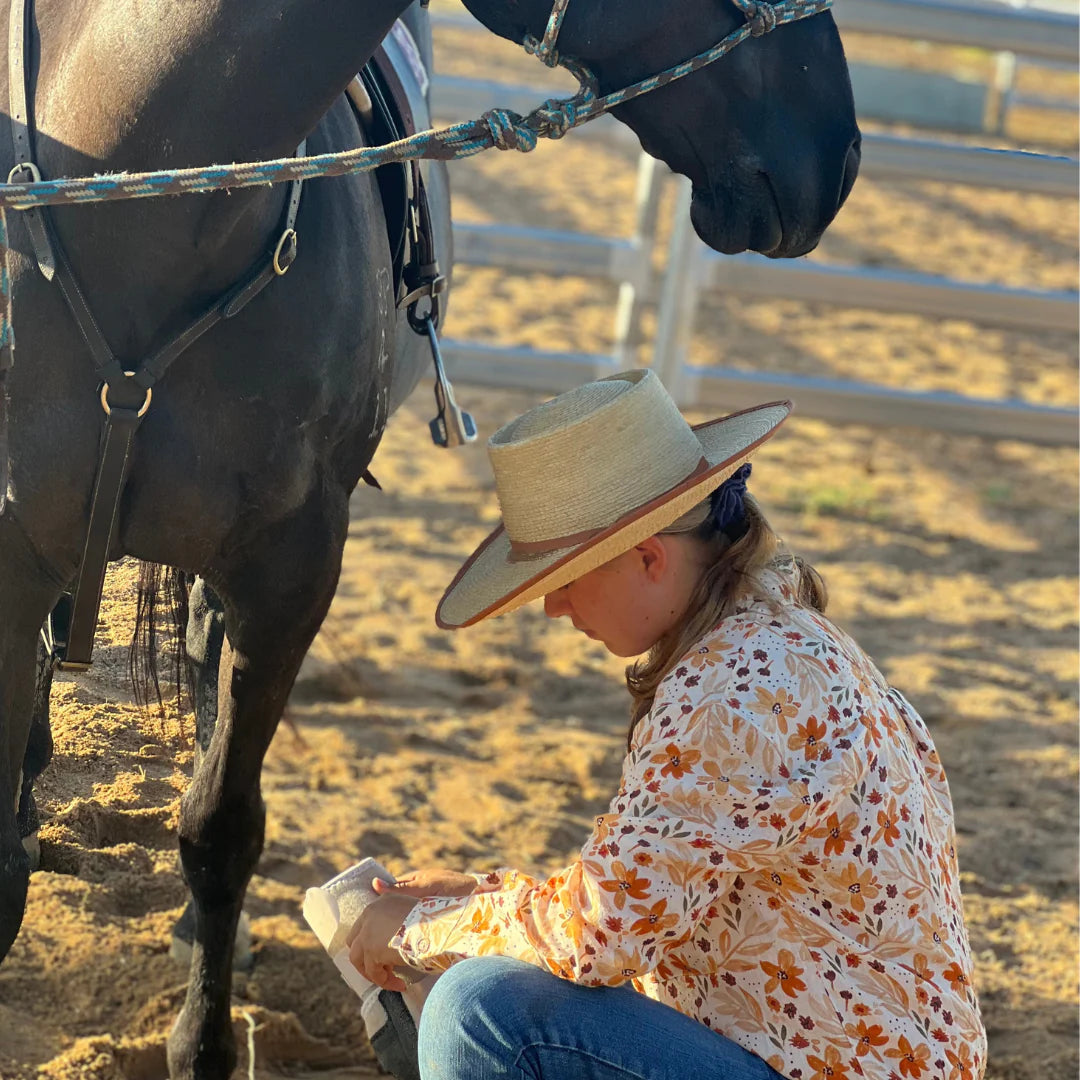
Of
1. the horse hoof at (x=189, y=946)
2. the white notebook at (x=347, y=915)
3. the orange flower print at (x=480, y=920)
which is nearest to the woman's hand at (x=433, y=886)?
the white notebook at (x=347, y=915)

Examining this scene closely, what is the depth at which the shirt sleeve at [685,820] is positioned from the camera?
1.52 metres

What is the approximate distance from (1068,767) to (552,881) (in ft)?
8.43

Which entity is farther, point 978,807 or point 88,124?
point 978,807

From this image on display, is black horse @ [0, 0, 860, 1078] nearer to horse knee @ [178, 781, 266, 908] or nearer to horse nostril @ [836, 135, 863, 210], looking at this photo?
horse nostril @ [836, 135, 863, 210]

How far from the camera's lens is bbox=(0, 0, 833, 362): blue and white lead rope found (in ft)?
5.32

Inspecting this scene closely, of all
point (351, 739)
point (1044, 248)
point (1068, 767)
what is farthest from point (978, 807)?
point (1044, 248)

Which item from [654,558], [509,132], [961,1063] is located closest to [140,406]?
[509,132]

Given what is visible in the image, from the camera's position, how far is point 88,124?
178 cm

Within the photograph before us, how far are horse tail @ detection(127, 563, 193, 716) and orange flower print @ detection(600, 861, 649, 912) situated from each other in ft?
3.19

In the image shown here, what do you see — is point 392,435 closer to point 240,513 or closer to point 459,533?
point 459,533

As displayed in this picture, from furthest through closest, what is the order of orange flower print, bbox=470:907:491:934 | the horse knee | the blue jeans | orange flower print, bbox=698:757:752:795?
the horse knee
orange flower print, bbox=470:907:491:934
the blue jeans
orange flower print, bbox=698:757:752:795

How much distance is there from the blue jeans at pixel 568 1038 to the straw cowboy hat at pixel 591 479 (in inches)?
18.0

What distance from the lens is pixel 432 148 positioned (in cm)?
179

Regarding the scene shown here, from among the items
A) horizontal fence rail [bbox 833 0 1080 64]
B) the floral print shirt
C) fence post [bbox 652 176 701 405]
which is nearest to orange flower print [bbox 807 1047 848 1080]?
the floral print shirt
